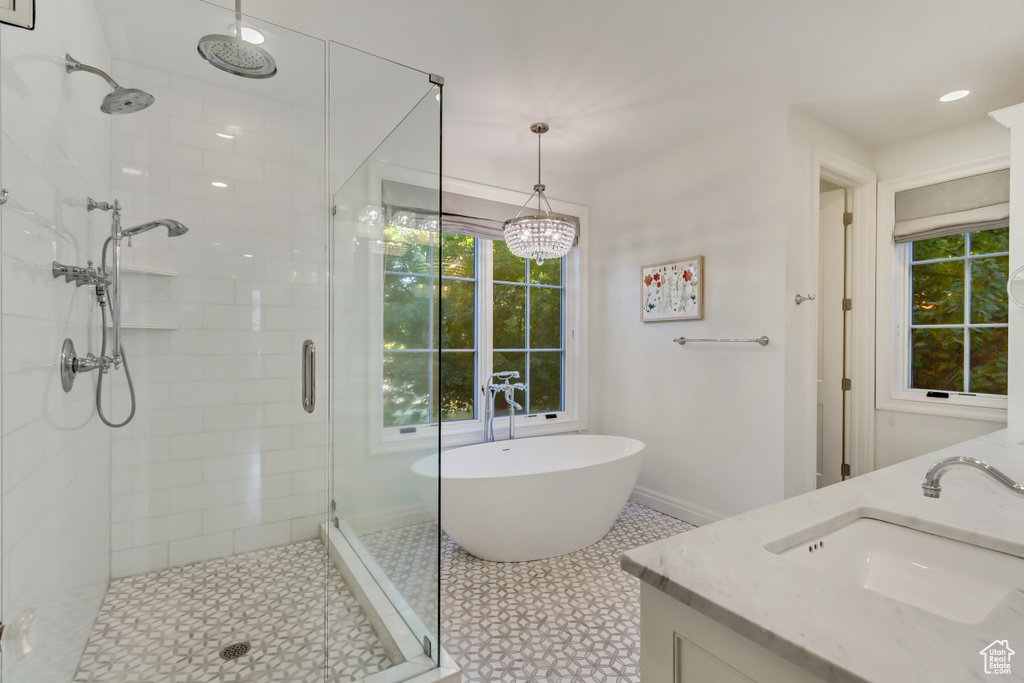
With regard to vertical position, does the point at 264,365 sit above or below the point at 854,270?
below

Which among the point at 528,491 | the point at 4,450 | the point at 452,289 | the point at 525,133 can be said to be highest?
the point at 525,133

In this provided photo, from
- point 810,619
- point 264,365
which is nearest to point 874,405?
point 810,619

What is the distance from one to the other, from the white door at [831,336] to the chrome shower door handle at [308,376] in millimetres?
3218

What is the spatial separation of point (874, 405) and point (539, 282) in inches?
93.8

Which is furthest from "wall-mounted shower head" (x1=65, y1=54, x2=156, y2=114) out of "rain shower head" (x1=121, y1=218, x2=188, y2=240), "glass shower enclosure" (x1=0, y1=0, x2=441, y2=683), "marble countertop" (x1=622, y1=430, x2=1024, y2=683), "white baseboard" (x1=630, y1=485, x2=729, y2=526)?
"white baseboard" (x1=630, y1=485, x2=729, y2=526)

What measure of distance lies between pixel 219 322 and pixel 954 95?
3678 millimetres

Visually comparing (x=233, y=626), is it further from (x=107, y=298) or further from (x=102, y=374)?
(x=107, y=298)

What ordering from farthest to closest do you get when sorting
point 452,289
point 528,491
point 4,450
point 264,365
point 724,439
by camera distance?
point 452,289, point 724,439, point 528,491, point 264,365, point 4,450

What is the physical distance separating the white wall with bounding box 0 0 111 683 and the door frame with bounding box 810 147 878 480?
372 cm

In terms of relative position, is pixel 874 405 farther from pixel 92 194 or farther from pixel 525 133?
pixel 92 194

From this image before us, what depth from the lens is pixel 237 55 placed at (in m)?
1.68

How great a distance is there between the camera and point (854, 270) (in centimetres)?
316

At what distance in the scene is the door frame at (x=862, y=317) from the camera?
10.2 ft

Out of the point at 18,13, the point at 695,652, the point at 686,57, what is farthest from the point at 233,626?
the point at 686,57
